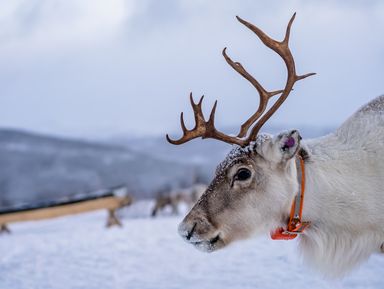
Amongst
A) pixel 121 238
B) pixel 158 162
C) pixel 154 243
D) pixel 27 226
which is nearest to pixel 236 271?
pixel 154 243

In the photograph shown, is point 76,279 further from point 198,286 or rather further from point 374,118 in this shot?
point 374,118

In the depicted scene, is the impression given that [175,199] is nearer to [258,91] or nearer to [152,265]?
[152,265]

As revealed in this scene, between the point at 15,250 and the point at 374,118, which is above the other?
the point at 374,118

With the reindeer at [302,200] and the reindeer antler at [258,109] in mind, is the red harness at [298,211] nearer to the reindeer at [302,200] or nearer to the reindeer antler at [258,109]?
the reindeer at [302,200]

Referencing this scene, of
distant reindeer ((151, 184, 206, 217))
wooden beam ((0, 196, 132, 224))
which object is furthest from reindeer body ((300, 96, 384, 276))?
distant reindeer ((151, 184, 206, 217))

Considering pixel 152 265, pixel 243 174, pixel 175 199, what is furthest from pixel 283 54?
pixel 175 199

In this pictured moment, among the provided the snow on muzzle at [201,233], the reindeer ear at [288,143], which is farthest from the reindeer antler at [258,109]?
the snow on muzzle at [201,233]

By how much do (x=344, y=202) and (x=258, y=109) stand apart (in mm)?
895

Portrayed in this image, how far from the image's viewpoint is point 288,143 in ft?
11.5

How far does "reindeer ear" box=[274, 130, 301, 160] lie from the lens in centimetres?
344

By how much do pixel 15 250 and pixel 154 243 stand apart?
1974 mm

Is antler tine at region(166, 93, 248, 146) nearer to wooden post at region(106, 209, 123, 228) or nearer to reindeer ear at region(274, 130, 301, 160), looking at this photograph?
reindeer ear at region(274, 130, 301, 160)

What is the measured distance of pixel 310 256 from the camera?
12.5 feet

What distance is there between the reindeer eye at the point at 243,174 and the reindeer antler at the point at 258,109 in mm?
206
